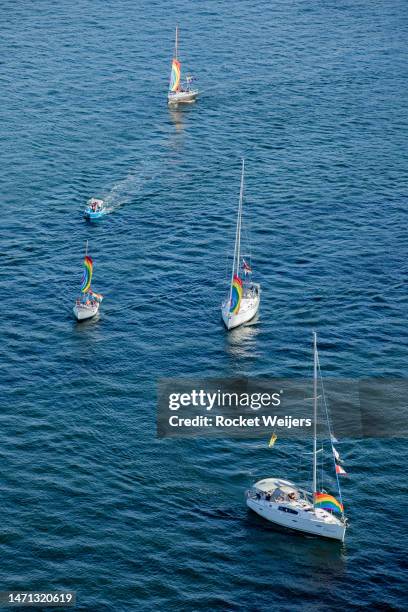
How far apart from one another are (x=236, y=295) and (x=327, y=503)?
4666 cm

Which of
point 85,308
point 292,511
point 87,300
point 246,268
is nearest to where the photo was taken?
point 292,511

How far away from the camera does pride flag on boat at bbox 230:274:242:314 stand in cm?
18100

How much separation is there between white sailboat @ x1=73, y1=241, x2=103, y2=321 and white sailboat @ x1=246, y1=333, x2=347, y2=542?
47074mm

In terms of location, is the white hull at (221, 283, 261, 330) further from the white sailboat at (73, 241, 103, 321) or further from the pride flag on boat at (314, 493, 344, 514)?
the pride flag on boat at (314, 493, 344, 514)

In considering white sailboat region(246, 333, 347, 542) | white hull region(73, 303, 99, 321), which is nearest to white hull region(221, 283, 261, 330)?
white hull region(73, 303, 99, 321)

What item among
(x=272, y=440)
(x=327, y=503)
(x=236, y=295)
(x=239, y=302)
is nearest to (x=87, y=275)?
(x=236, y=295)

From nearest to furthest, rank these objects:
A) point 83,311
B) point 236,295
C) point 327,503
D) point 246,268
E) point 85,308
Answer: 1. point 327,503
2. point 236,295
3. point 83,311
4. point 85,308
5. point 246,268

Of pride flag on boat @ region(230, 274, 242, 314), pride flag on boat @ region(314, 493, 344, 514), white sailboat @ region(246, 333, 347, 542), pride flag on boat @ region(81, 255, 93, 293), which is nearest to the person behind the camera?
white sailboat @ region(246, 333, 347, 542)

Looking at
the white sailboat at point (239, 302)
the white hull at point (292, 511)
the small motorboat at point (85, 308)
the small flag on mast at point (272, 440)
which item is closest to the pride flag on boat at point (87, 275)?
the small motorboat at point (85, 308)

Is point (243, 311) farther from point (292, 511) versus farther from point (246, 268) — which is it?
point (292, 511)

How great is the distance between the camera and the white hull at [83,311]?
596ft

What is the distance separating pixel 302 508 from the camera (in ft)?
468

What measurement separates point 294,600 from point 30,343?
62773 mm

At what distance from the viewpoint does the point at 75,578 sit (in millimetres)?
134250
